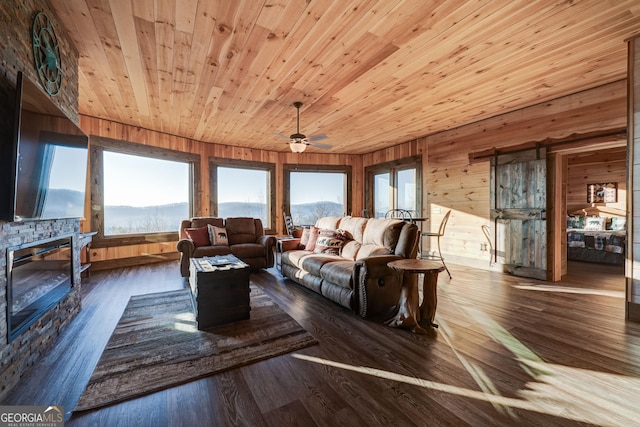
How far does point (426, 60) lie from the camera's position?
9.37 feet

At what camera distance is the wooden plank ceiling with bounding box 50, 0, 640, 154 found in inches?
84.8

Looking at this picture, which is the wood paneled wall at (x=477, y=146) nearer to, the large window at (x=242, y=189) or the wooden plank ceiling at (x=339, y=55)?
the wooden plank ceiling at (x=339, y=55)

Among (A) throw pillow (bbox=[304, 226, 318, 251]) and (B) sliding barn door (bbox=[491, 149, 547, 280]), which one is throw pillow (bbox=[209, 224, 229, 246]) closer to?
(A) throw pillow (bbox=[304, 226, 318, 251])

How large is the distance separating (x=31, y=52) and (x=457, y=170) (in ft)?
20.0

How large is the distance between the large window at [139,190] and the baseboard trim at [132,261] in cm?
36

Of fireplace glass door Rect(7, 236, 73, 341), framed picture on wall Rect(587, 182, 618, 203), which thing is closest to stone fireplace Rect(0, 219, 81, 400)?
fireplace glass door Rect(7, 236, 73, 341)

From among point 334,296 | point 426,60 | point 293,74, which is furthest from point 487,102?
point 334,296

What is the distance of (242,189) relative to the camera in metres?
6.96

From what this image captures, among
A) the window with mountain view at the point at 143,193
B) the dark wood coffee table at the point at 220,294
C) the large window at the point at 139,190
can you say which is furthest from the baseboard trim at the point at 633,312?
the window with mountain view at the point at 143,193

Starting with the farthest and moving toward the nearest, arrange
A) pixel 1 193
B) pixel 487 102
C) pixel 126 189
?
pixel 126 189 → pixel 487 102 → pixel 1 193

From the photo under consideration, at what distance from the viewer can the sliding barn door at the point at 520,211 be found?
4.18m

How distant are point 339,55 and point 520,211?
3978mm

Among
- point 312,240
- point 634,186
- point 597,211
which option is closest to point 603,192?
point 597,211

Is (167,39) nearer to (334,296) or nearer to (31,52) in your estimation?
(31,52)
